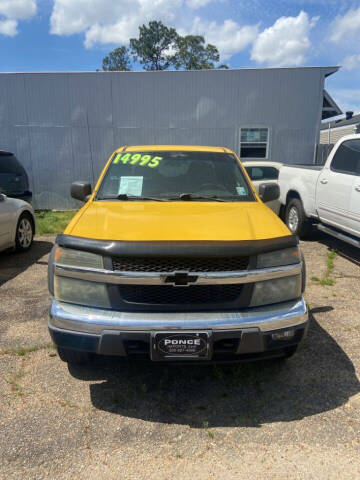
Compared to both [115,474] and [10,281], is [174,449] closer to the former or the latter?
[115,474]

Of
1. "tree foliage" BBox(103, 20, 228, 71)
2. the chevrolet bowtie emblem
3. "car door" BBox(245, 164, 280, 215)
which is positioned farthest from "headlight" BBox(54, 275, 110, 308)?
"tree foliage" BBox(103, 20, 228, 71)

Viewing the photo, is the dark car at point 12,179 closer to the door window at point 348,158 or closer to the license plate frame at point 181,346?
the door window at point 348,158

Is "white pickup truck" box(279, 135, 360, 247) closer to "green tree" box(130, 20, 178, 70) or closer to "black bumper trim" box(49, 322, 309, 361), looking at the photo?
"black bumper trim" box(49, 322, 309, 361)

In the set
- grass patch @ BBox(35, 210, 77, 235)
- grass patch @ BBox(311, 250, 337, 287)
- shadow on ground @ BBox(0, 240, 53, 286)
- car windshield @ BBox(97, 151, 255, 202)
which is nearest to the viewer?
car windshield @ BBox(97, 151, 255, 202)

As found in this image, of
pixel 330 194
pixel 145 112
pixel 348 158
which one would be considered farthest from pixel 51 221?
pixel 348 158

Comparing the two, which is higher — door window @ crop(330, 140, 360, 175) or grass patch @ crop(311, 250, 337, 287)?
door window @ crop(330, 140, 360, 175)

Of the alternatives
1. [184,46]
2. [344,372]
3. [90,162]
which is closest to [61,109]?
[90,162]

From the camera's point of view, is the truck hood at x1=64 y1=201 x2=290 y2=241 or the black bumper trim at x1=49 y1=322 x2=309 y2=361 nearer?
the black bumper trim at x1=49 y1=322 x2=309 y2=361

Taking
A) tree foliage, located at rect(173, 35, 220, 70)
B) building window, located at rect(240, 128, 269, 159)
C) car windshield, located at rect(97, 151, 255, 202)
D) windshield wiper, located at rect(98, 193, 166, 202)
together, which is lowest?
windshield wiper, located at rect(98, 193, 166, 202)

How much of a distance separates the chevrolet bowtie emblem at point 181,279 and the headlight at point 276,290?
428 mm

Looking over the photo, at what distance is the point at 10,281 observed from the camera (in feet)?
16.4

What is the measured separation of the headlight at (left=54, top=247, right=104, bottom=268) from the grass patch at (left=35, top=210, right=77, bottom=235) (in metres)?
5.98

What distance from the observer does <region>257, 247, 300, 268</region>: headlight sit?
2.35 metres

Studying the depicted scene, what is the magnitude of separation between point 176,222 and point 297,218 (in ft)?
16.8
